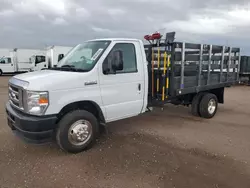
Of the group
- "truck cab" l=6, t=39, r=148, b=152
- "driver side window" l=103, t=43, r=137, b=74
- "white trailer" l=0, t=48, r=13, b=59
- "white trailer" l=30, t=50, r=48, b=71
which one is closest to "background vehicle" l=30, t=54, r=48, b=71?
"white trailer" l=30, t=50, r=48, b=71

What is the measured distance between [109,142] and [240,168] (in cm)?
260

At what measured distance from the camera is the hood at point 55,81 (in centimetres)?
383

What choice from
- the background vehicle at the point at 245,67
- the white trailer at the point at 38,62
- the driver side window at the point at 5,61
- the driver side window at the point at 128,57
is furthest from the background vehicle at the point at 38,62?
the driver side window at the point at 128,57

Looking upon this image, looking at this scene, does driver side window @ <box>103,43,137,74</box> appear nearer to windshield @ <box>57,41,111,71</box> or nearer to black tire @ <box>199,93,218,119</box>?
windshield @ <box>57,41,111,71</box>

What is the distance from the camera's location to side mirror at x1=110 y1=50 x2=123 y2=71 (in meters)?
4.44

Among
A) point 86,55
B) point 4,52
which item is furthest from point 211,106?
point 4,52

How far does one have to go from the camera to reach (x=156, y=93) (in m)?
5.89

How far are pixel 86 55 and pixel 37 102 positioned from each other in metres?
1.51

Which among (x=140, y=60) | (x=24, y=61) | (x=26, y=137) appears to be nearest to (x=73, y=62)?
(x=140, y=60)

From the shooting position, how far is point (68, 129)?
4.18m

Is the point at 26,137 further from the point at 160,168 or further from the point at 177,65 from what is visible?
the point at 177,65

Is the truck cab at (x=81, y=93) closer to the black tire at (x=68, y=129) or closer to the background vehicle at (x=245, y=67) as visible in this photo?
the black tire at (x=68, y=129)

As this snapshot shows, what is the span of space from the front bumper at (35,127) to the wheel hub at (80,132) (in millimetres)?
360

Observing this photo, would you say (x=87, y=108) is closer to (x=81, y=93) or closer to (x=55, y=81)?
→ (x=81, y=93)
